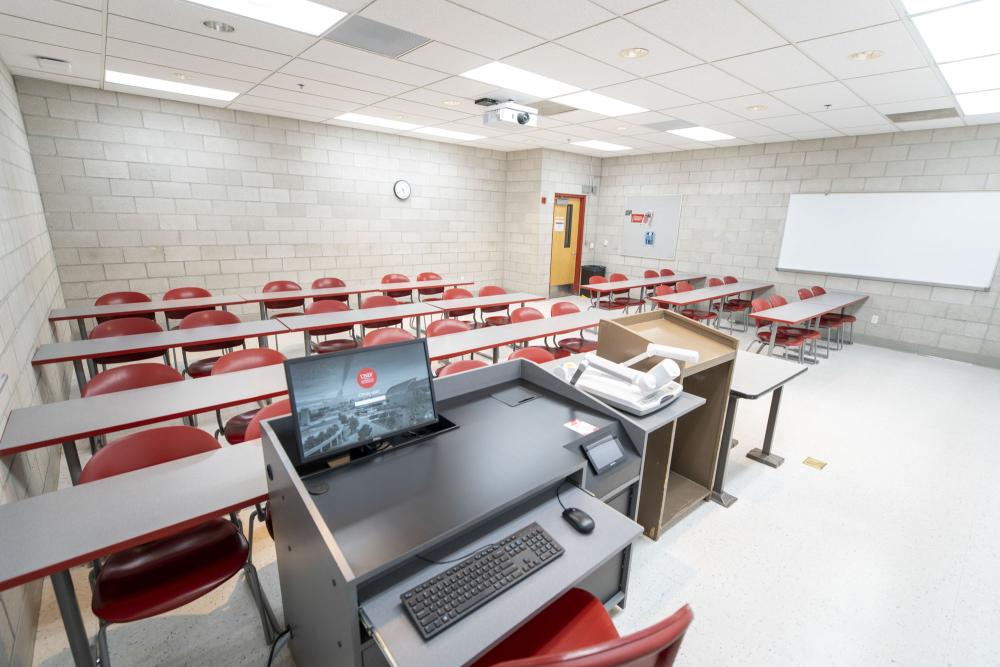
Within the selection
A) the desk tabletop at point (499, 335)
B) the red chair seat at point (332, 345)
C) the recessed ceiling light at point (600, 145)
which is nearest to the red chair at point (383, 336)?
the desk tabletop at point (499, 335)

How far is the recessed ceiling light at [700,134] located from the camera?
6.00m

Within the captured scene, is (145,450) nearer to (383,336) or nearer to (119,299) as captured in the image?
(383,336)

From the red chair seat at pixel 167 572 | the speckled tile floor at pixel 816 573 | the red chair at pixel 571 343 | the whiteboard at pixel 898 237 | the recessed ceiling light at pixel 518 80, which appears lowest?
the speckled tile floor at pixel 816 573

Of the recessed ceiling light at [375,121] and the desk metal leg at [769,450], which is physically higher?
the recessed ceiling light at [375,121]

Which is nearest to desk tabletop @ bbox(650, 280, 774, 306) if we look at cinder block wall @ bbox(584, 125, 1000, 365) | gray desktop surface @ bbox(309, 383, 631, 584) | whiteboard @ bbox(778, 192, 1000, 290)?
cinder block wall @ bbox(584, 125, 1000, 365)

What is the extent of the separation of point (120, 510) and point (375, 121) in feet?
19.5

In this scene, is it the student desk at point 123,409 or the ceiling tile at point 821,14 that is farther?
the ceiling tile at point 821,14

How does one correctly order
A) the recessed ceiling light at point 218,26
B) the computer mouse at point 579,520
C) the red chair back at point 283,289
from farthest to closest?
the red chair back at point 283,289 → the recessed ceiling light at point 218,26 → the computer mouse at point 579,520

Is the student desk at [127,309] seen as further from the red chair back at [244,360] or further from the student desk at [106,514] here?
the student desk at [106,514]

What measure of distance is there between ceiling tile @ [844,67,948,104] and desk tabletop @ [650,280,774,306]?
253 centimetres

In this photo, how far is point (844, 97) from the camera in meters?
4.23

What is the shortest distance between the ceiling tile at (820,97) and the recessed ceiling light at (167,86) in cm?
580

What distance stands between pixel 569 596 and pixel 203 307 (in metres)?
4.73

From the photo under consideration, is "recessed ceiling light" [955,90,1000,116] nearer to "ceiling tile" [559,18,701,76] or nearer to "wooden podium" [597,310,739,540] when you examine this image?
"ceiling tile" [559,18,701,76]
